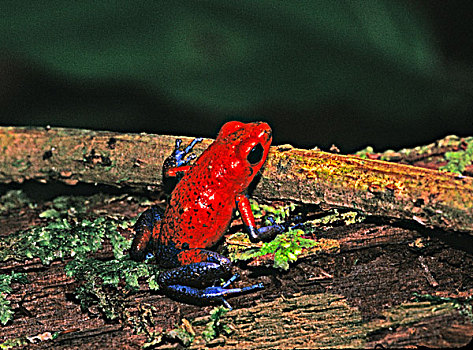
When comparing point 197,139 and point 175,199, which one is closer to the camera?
point 175,199

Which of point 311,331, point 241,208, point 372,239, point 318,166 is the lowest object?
point 311,331

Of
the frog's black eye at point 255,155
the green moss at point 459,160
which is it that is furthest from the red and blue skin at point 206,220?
the green moss at point 459,160

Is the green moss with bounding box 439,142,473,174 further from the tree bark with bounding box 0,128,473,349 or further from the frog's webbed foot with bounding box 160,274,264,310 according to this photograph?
the frog's webbed foot with bounding box 160,274,264,310

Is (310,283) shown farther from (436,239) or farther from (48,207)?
(48,207)

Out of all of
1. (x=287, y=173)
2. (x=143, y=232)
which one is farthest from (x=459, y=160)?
(x=143, y=232)

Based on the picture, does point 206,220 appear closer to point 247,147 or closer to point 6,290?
point 247,147

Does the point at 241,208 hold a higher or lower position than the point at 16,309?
higher

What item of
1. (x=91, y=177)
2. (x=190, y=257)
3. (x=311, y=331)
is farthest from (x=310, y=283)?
(x=91, y=177)

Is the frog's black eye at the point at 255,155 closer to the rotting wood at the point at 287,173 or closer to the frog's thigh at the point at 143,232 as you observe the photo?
the rotting wood at the point at 287,173
